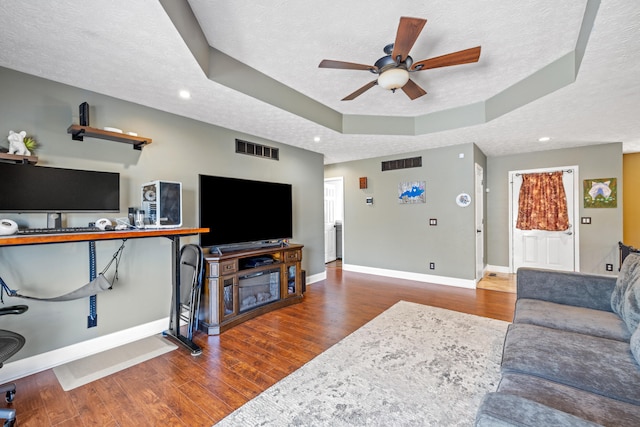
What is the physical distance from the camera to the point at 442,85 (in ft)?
10.2

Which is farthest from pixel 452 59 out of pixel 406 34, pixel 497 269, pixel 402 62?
pixel 497 269

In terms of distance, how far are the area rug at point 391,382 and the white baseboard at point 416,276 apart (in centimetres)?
174

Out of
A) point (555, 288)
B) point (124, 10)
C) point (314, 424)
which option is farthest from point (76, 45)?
point (555, 288)

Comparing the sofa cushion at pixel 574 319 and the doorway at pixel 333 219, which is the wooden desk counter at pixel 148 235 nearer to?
the sofa cushion at pixel 574 319

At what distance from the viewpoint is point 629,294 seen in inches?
71.2

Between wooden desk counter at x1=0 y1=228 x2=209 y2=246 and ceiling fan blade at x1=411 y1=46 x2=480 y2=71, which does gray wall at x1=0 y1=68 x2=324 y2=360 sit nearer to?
wooden desk counter at x1=0 y1=228 x2=209 y2=246

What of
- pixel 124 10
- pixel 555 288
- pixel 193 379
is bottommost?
pixel 193 379

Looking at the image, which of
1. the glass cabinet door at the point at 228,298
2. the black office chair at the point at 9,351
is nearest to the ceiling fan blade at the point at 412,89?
the glass cabinet door at the point at 228,298

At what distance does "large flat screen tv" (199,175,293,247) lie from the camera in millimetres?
3215

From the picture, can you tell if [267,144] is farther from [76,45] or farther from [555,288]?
[555,288]

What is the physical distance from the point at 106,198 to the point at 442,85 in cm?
364

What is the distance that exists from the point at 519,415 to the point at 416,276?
4.44m

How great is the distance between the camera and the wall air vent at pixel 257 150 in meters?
3.84

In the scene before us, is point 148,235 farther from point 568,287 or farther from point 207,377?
point 568,287
